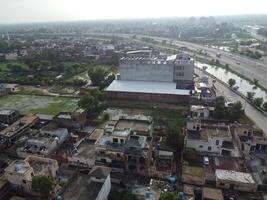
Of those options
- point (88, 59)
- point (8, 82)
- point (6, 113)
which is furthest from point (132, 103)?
point (88, 59)

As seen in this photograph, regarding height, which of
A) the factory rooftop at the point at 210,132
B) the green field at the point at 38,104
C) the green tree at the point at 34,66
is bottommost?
the green field at the point at 38,104

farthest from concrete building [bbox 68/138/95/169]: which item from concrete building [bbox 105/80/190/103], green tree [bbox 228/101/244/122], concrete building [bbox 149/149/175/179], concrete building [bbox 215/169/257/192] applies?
green tree [bbox 228/101/244/122]

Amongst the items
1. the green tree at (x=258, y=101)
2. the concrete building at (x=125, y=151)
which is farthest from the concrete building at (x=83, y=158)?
the green tree at (x=258, y=101)

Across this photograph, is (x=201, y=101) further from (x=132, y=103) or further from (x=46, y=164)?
(x=46, y=164)

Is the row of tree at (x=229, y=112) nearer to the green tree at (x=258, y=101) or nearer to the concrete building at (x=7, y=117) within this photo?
the green tree at (x=258, y=101)

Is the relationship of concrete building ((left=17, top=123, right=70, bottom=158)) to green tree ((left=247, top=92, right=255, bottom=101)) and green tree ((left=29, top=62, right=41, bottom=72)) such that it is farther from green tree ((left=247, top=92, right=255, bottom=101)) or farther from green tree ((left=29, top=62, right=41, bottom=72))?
green tree ((left=29, top=62, right=41, bottom=72))

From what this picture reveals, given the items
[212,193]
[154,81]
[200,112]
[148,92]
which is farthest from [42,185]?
[154,81]
